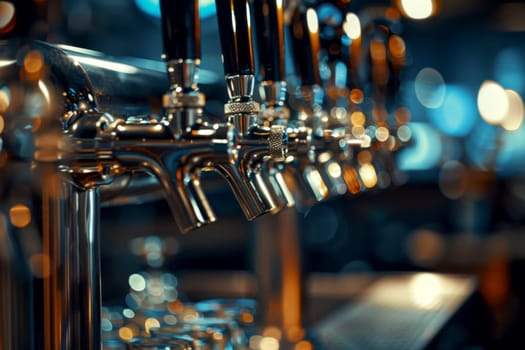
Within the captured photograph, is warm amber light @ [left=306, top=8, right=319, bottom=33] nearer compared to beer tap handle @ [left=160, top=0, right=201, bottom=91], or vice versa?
beer tap handle @ [left=160, top=0, right=201, bottom=91]

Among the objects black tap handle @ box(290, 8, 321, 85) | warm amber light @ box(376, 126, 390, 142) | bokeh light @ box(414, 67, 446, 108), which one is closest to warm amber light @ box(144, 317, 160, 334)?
black tap handle @ box(290, 8, 321, 85)

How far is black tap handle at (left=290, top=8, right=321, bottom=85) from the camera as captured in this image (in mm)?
944

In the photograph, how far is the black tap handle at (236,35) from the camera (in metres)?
0.60

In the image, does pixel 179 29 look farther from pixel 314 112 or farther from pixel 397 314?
pixel 397 314

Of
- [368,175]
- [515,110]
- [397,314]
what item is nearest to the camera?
[368,175]

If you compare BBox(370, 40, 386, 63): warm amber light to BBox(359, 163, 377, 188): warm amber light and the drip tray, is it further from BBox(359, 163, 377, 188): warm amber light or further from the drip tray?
the drip tray

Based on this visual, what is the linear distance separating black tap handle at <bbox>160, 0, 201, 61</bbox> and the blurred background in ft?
4.93

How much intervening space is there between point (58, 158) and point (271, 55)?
0.84 feet

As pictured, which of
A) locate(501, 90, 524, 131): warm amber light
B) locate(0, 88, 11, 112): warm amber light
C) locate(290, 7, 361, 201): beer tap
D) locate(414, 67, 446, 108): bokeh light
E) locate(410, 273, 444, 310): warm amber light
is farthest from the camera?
locate(414, 67, 446, 108): bokeh light

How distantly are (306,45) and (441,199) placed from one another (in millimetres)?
2926

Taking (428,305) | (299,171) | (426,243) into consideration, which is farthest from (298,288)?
(426,243)

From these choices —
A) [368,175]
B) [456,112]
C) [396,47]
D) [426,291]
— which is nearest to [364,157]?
[368,175]

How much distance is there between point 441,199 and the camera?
3768 millimetres

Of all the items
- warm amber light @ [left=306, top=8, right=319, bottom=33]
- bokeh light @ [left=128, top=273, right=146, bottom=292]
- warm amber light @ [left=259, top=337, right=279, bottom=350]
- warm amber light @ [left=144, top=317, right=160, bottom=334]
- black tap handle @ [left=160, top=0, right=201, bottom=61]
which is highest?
warm amber light @ [left=306, top=8, right=319, bottom=33]
